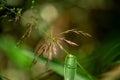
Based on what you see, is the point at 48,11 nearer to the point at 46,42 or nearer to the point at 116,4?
the point at 116,4

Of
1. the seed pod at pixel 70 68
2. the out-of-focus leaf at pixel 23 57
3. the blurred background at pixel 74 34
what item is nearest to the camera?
the seed pod at pixel 70 68

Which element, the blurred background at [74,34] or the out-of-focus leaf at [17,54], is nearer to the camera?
the out-of-focus leaf at [17,54]

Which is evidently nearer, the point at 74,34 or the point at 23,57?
the point at 23,57

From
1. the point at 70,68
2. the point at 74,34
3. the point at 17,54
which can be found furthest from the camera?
the point at 74,34

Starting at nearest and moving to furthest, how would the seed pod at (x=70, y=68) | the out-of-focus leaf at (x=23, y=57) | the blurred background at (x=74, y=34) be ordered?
the seed pod at (x=70, y=68)
the out-of-focus leaf at (x=23, y=57)
the blurred background at (x=74, y=34)

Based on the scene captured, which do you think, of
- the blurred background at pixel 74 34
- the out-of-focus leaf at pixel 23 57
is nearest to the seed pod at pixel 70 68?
the out-of-focus leaf at pixel 23 57

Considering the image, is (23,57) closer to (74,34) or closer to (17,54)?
(17,54)

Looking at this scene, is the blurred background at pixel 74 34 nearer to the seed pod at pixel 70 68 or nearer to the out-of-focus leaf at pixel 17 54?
the out-of-focus leaf at pixel 17 54

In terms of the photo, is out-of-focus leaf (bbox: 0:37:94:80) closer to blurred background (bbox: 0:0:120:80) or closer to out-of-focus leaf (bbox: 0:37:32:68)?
out-of-focus leaf (bbox: 0:37:32:68)

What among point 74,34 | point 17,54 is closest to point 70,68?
point 17,54
